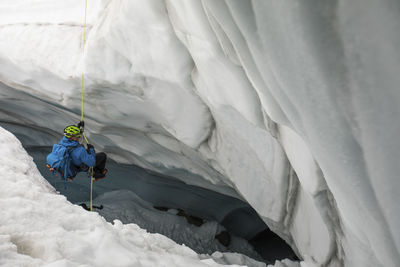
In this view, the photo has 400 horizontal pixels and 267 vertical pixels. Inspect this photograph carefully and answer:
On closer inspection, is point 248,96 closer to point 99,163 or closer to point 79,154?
point 79,154

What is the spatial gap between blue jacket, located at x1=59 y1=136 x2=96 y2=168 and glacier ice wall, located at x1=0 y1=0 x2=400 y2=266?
72 cm

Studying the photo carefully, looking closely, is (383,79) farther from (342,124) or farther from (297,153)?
(297,153)

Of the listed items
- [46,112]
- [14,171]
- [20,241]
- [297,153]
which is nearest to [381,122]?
[297,153]

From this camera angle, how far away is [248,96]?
7.26 feet

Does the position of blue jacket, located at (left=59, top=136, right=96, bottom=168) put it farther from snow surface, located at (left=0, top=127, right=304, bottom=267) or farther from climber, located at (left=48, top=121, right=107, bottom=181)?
snow surface, located at (left=0, top=127, right=304, bottom=267)

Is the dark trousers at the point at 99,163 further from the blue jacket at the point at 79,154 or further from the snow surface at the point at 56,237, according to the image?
the snow surface at the point at 56,237

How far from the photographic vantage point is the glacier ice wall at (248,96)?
1.06 metres

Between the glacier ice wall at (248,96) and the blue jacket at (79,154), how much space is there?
72cm

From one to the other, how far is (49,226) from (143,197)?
5240 mm

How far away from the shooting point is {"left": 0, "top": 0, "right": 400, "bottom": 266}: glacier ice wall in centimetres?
106

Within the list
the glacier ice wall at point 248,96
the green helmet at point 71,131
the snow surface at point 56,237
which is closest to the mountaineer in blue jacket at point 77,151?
the green helmet at point 71,131

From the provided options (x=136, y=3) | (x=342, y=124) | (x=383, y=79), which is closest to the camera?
(x=383, y=79)

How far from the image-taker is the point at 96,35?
11.4 feet

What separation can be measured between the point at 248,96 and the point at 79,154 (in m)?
1.91
